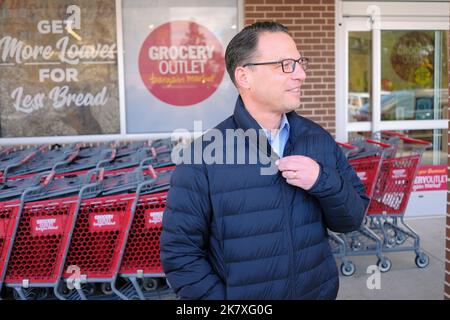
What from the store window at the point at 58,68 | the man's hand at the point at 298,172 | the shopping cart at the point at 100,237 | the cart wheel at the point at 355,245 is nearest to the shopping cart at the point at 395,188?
the cart wheel at the point at 355,245

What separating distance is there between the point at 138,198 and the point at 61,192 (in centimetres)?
58

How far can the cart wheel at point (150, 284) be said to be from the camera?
4.54 metres

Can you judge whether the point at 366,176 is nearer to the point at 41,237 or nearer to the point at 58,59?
the point at 41,237

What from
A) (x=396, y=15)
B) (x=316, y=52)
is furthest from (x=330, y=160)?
(x=396, y=15)

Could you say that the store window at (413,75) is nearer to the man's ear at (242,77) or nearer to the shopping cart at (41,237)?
the shopping cart at (41,237)

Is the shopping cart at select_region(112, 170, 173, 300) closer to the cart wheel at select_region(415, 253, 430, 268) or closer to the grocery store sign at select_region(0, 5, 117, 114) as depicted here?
the cart wheel at select_region(415, 253, 430, 268)

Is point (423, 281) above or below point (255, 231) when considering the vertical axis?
below

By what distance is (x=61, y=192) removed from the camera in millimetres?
4004

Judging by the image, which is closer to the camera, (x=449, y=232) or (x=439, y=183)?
(x=449, y=232)

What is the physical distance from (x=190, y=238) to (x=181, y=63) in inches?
206

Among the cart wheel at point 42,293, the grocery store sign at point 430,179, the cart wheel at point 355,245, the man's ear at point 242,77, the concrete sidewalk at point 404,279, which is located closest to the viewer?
the man's ear at point 242,77

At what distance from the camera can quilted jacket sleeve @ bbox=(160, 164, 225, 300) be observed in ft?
6.41

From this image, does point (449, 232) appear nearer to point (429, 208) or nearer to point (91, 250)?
point (91, 250)

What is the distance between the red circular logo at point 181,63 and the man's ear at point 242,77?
16.3ft
